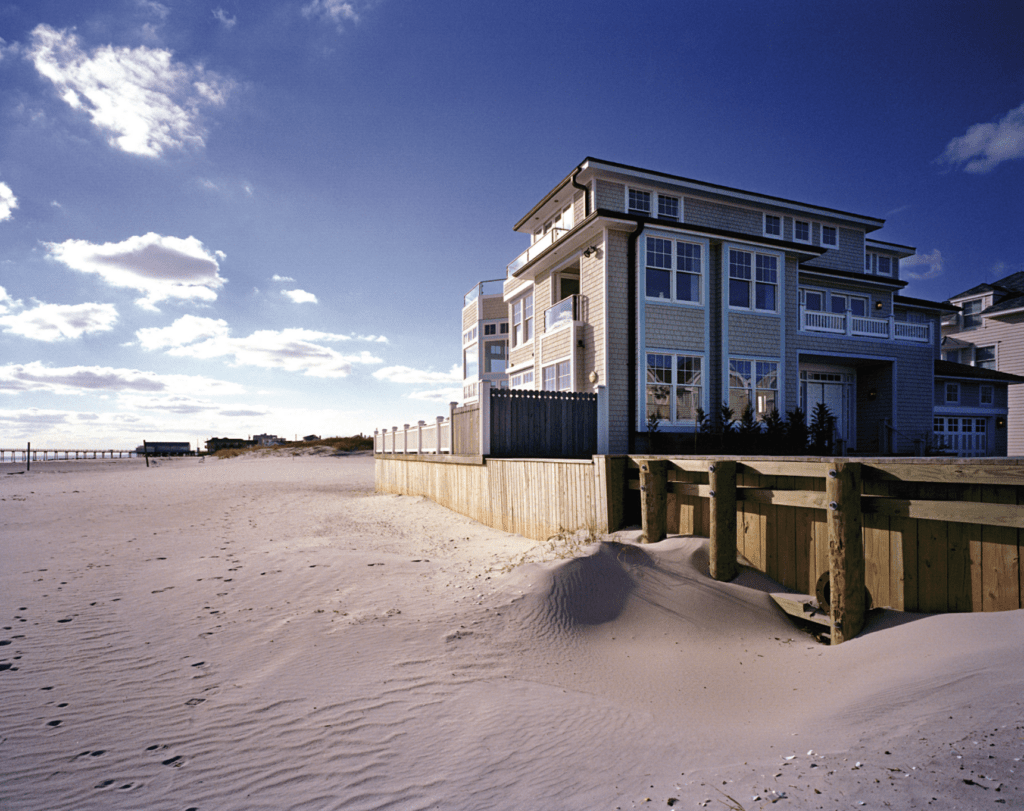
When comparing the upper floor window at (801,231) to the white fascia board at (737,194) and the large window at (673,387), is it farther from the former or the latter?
the large window at (673,387)

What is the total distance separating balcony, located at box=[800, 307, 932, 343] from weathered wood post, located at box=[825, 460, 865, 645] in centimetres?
1589

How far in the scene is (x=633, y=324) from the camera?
1583cm

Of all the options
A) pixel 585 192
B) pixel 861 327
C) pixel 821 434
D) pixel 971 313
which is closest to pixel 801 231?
pixel 861 327

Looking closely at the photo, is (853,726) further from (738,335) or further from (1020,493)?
(738,335)

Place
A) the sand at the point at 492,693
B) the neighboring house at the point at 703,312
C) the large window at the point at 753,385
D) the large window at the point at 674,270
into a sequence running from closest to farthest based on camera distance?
1. the sand at the point at 492,693
2. the neighboring house at the point at 703,312
3. the large window at the point at 674,270
4. the large window at the point at 753,385

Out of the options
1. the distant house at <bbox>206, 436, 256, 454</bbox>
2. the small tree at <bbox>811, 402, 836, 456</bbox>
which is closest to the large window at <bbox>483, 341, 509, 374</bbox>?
the small tree at <bbox>811, 402, 836, 456</bbox>

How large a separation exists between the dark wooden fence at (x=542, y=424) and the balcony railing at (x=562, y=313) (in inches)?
125

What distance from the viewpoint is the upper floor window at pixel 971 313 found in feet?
103

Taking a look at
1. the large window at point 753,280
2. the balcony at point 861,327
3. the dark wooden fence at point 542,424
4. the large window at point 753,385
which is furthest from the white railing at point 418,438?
the balcony at point 861,327

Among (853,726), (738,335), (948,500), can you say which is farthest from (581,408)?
(853,726)

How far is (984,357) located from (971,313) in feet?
9.75

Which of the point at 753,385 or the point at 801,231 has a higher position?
the point at 801,231

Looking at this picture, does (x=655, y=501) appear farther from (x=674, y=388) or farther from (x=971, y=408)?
(x=971, y=408)

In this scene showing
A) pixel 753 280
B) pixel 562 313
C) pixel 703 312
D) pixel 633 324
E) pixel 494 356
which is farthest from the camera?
pixel 494 356
